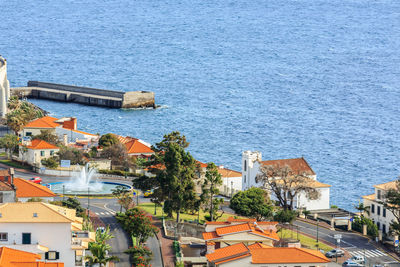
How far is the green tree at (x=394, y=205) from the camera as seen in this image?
10812 centimetres

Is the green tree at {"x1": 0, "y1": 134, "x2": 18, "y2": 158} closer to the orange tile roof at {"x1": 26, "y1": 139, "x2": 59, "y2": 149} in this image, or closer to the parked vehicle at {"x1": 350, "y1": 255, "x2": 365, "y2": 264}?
the orange tile roof at {"x1": 26, "y1": 139, "x2": 59, "y2": 149}

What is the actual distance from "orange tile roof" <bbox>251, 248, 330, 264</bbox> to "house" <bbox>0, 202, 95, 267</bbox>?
15557 mm

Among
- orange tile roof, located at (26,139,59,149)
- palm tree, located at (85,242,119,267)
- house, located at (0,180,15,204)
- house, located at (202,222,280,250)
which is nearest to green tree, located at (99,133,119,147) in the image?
A: orange tile roof, located at (26,139,59,149)

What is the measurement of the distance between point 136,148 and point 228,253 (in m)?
64.8

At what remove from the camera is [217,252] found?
83.9 meters

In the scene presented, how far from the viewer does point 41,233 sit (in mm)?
75812

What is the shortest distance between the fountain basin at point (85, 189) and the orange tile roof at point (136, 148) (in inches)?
800

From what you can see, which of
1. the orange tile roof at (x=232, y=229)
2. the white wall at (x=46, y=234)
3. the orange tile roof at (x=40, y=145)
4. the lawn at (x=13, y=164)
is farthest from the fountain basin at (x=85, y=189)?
the white wall at (x=46, y=234)

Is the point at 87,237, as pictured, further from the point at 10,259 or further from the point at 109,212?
the point at 109,212

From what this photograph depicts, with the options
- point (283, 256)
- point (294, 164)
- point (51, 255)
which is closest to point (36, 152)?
point (294, 164)

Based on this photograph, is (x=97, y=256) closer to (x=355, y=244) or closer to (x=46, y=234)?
(x=46, y=234)

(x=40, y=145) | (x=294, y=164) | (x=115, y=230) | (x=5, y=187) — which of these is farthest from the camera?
(x=40, y=145)

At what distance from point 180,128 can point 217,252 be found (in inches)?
4508

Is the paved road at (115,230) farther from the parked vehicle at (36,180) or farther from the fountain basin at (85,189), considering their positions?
the fountain basin at (85,189)
